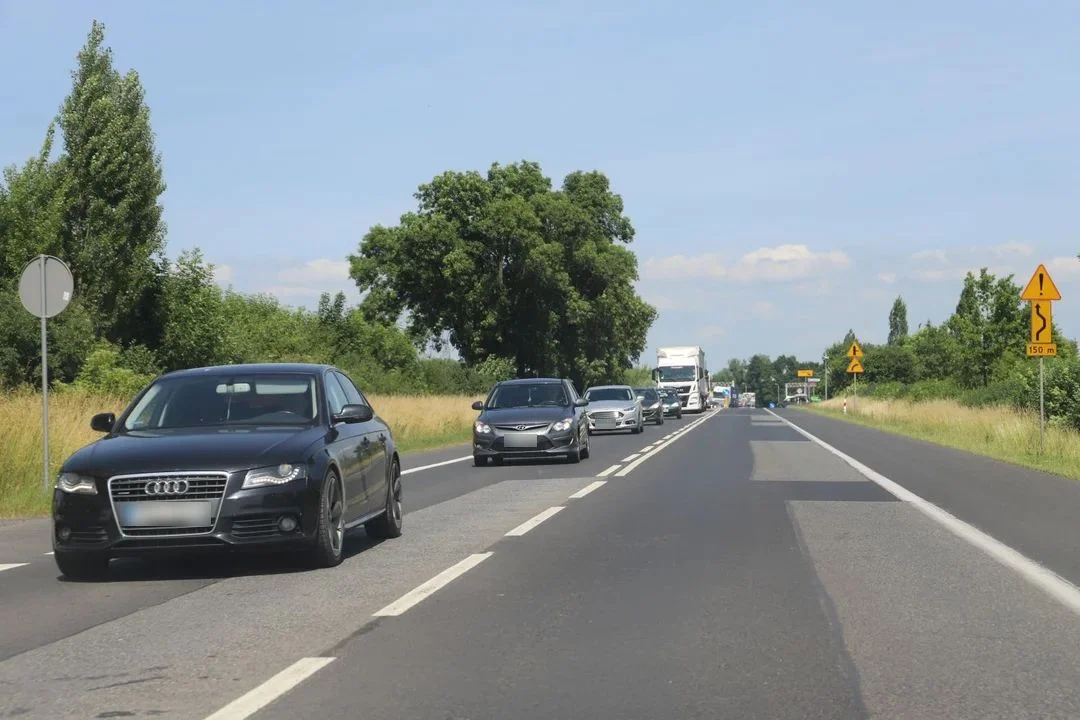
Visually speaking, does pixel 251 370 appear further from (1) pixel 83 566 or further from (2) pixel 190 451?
(1) pixel 83 566

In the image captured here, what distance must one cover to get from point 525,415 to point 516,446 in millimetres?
644

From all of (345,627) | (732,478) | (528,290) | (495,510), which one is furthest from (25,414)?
(528,290)

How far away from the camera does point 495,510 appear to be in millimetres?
15258

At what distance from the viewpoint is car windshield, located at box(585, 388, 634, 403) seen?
42088 mm

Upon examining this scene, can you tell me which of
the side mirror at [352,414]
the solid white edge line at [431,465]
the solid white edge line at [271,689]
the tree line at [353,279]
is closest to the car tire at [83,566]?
the side mirror at [352,414]

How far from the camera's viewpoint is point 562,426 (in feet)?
79.1

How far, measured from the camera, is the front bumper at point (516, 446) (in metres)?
23.9

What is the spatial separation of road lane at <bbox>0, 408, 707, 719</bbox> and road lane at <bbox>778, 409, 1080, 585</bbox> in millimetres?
4868

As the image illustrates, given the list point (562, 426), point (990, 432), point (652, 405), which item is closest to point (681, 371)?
point (652, 405)

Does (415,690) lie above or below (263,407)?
below

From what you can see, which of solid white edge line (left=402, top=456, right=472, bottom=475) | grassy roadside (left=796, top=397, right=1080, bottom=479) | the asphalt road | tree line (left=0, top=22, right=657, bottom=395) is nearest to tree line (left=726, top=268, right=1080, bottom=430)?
grassy roadside (left=796, top=397, right=1080, bottom=479)

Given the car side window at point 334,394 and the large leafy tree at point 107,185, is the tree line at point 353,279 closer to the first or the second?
the large leafy tree at point 107,185

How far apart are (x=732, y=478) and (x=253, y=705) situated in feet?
50.0

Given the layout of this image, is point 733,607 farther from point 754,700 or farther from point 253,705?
point 253,705
